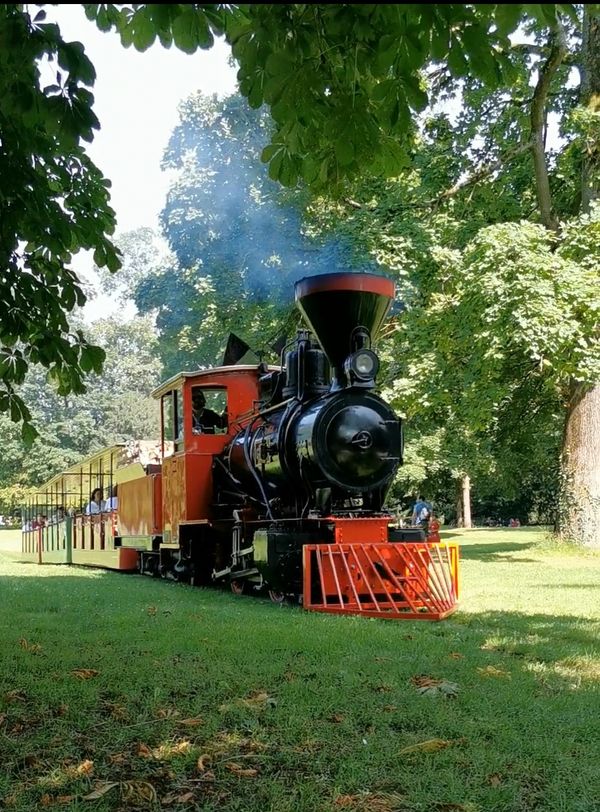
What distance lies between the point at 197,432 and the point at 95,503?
378 inches

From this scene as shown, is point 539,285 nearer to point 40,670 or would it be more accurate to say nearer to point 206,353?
point 40,670

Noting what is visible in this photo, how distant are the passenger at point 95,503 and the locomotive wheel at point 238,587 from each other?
946 cm

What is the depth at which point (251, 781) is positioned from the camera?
144 inches

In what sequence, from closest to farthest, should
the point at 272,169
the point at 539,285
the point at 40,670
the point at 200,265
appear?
the point at 272,169, the point at 40,670, the point at 539,285, the point at 200,265

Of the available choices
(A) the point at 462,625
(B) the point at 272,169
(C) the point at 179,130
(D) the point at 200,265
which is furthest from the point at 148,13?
(C) the point at 179,130

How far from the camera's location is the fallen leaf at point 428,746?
393cm

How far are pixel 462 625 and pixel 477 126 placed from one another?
46.6 feet

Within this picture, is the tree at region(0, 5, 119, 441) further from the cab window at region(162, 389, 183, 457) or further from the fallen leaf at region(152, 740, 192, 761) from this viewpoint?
the cab window at region(162, 389, 183, 457)

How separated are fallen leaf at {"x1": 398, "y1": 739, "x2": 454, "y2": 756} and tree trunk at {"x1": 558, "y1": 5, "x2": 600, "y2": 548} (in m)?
14.2

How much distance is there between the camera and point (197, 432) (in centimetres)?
1273

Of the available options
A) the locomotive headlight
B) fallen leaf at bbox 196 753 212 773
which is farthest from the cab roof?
fallen leaf at bbox 196 753 212 773

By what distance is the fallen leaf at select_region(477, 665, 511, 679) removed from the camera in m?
5.45

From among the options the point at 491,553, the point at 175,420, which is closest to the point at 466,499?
the point at 491,553

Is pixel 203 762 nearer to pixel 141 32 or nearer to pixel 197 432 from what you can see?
pixel 141 32
